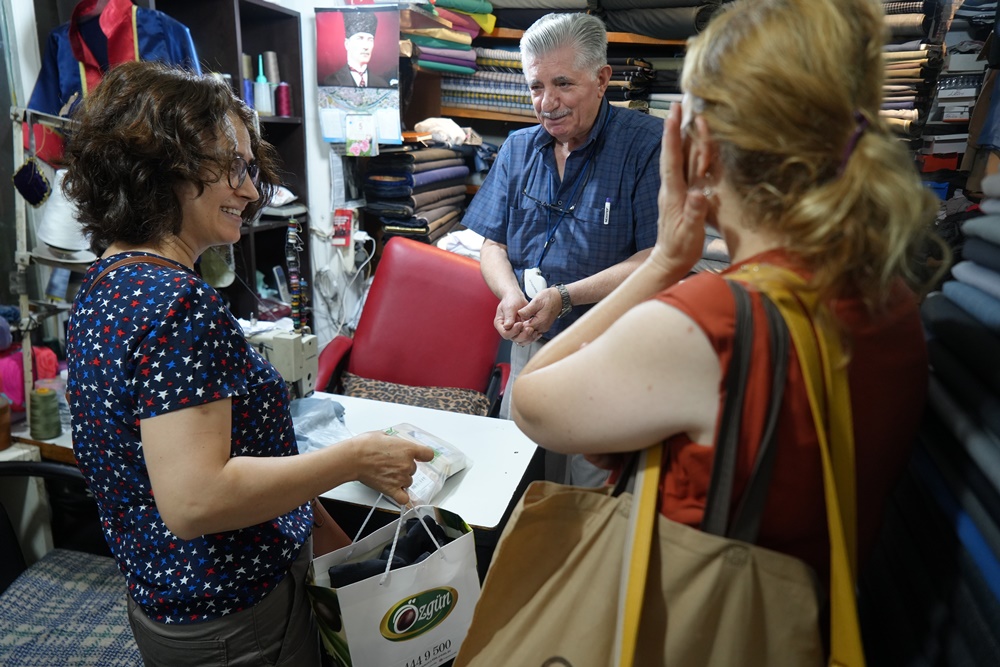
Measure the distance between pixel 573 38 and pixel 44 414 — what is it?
1.95 metres

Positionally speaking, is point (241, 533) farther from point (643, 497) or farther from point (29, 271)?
point (29, 271)

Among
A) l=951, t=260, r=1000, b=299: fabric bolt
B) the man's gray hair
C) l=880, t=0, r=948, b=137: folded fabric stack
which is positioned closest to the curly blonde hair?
l=951, t=260, r=1000, b=299: fabric bolt

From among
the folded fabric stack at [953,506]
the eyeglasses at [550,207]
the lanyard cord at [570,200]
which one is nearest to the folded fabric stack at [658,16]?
the lanyard cord at [570,200]

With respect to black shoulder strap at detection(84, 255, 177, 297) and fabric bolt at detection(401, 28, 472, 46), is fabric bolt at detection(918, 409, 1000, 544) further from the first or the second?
fabric bolt at detection(401, 28, 472, 46)

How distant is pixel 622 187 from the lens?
2.20m


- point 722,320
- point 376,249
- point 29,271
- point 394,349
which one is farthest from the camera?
point 376,249

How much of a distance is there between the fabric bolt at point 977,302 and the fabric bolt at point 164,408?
1.01 m

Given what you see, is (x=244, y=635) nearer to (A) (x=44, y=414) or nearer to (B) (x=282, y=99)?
(A) (x=44, y=414)

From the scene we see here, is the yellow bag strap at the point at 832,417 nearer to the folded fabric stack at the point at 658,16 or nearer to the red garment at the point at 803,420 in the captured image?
the red garment at the point at 803,420

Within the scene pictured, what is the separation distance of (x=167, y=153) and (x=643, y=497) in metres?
0.93

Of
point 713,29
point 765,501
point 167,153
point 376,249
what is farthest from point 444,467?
point 376,249

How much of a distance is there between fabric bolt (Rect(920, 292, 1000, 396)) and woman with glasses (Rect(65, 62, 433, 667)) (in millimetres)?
909

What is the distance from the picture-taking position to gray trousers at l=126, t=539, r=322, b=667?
1151 mm

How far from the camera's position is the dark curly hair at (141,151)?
43.1 inches
